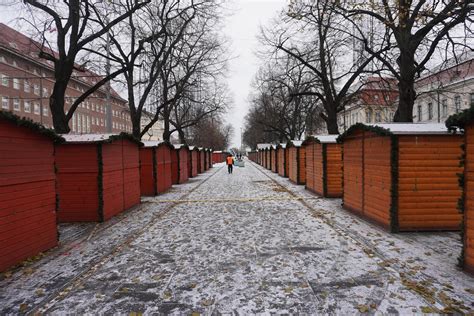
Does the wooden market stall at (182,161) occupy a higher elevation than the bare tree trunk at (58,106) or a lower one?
lower

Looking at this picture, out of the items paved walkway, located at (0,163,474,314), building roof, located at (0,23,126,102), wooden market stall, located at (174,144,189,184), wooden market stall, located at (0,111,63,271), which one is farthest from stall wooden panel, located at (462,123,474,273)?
wooden market stall, located at (174,144,189,184)

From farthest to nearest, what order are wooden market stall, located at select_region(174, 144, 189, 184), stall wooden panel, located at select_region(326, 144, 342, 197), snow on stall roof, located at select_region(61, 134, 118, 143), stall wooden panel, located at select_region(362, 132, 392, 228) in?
wooden market stall, located at select_region(174, 144, 189, 184), stall wooden panel, located at select_region(326, 144, 342, 197), snow on stall roof, located at select_region(61, 134, 118, 143), stall wooden panel, located at select_region(362, 132, 392, 228)

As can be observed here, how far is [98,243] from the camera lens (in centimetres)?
726

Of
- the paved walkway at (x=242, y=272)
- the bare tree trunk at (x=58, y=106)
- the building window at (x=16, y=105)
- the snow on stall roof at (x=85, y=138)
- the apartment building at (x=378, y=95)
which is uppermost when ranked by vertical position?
the building window at (x=16, y=105)

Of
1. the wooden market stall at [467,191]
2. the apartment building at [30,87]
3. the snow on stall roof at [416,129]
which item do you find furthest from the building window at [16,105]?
the wooden market stall at [467,191]

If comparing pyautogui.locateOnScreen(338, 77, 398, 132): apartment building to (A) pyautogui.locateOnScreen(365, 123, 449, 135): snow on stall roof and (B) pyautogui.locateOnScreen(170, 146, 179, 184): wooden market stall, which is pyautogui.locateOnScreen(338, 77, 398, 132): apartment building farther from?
(B) pyautogui.locateOnScreen(170, 146, 179, 184): wooden market stall

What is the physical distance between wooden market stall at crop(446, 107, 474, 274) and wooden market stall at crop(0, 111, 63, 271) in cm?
759

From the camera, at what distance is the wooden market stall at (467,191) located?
4.95m

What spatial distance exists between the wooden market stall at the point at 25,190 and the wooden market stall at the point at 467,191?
7591 millimetres

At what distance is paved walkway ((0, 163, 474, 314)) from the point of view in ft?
13.7

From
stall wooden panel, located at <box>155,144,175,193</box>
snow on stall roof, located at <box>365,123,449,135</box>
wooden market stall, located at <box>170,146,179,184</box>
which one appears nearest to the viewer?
snow on stall roof, located at <box>365,123,449,135</box>

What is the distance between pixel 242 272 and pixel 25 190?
4359 mm

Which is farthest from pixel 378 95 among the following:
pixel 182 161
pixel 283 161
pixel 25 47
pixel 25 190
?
pixel 25 47

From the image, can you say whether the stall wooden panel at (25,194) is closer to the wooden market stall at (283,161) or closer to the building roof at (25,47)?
the building roof at (25,47)
